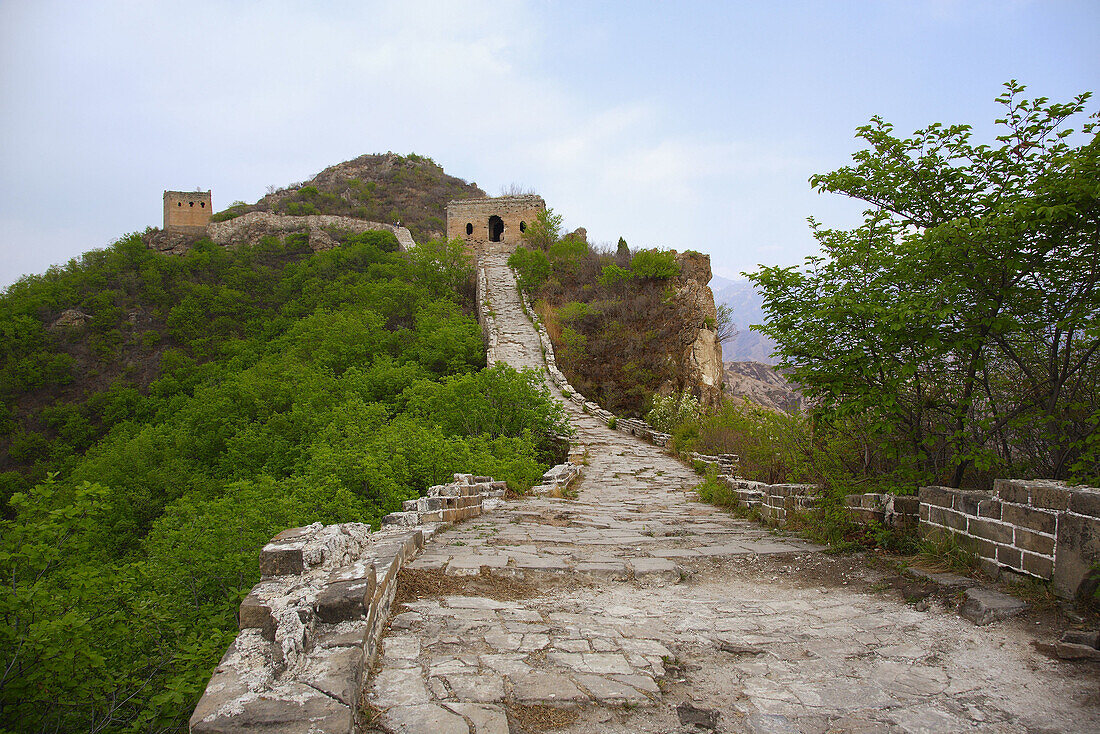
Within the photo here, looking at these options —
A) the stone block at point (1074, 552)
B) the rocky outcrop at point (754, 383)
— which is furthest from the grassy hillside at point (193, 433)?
the rocky outcrop at point (754, 383)

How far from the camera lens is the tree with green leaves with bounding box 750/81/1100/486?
4.20m

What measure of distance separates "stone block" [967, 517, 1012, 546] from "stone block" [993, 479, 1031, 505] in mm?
193

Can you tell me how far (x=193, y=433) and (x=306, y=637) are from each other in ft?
53.7

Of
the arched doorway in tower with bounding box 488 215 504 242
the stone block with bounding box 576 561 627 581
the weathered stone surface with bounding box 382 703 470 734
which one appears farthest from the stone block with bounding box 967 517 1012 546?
the arched doorway in tower with bounding box 488 215 504 242

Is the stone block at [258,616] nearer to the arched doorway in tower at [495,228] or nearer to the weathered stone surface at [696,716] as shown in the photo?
the weathered stone surface at [696,716]

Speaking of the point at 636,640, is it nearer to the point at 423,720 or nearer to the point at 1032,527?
the point at 423,720

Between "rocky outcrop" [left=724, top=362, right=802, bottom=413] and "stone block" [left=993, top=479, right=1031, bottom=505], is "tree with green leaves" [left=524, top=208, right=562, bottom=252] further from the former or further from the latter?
"stone block" [left=993, top=479, right=1031, bottom=505]

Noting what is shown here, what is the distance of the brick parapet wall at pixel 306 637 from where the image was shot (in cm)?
224

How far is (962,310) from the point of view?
4652 mm

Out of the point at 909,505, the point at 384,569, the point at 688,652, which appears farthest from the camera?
the point at 909,505

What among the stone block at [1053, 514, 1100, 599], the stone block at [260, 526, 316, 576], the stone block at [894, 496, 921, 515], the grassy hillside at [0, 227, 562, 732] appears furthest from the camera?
the stone block at [894, 496, 921, 515]

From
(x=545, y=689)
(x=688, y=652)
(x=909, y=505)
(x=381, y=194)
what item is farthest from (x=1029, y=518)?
(x=381, y=194)

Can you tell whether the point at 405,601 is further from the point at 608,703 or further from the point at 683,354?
the point at 683,354

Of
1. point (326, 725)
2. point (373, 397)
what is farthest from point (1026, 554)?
point (373, 397)
